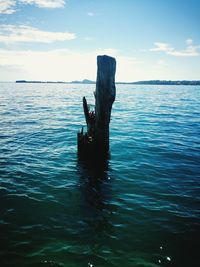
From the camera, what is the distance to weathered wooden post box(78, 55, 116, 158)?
33.8ft

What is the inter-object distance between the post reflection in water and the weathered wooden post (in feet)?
2.20

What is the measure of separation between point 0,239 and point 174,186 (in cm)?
640

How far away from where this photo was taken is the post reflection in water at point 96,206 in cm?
614

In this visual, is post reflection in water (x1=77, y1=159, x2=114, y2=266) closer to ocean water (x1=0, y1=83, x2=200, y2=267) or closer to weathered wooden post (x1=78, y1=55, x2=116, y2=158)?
ocean water (x1=0, y1=83, x2=200, y2=267)

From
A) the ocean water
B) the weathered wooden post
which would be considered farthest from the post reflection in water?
the weathered wooden post

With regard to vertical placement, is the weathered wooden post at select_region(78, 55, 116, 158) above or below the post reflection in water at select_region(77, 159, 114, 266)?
above

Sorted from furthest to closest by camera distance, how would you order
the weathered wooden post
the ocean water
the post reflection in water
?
the weathered wooden post < the post reflection in water < the ocean water

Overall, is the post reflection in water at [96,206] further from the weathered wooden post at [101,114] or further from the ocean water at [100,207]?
the weathered wooden post at [101,114]

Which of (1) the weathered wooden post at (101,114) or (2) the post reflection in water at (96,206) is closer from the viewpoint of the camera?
(2) the post reflection in water at (96,206)

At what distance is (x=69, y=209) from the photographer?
7.87m

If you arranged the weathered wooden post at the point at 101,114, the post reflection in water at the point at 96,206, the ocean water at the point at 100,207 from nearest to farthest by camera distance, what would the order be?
the ocean water at the point at 100,207 < the post reflection in water at the point at 96,206 < the weathered wooden post at the point at 101,114

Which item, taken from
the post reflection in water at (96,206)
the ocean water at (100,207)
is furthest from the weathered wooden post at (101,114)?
the ocean water at (100,207)

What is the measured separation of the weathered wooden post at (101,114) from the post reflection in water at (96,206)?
67 centimetres

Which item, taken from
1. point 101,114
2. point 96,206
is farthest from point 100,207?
point 101,114
